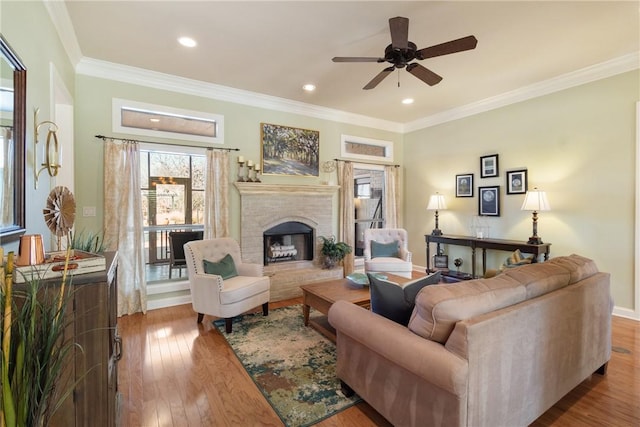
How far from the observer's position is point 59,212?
5.27 ft

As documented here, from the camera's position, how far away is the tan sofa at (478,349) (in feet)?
4.56

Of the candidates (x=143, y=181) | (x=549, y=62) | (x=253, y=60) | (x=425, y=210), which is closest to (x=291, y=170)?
(x=253, y=60)

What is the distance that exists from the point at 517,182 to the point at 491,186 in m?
0.39

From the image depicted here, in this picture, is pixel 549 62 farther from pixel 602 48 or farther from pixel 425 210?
pixel 425 210

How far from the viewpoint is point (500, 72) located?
3.80 meters

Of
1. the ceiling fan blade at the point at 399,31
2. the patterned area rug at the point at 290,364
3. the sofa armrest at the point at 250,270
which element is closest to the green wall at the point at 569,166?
the ceiling fan blade at the point at 399,31

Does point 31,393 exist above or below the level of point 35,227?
below

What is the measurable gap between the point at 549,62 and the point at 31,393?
521 centimetres

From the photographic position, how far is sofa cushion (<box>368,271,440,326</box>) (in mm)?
1854

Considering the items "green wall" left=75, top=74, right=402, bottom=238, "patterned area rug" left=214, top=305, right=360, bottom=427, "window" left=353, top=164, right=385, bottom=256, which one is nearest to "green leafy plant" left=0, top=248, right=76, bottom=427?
"patterned area rug" left=214, top=305, right=360, bottom=427

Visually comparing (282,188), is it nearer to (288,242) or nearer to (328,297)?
(288,242)

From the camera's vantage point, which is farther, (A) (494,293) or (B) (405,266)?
(B) (405,266)

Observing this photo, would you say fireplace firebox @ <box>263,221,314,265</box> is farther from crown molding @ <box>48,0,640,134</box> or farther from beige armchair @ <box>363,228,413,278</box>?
crown molding @ <box>48,0,640,134</box>

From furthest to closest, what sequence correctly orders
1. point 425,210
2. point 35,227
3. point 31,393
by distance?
point 425,210 < point 35,227 < point 31,393
